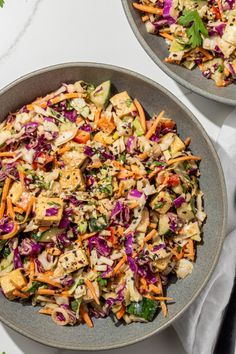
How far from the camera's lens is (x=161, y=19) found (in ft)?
7.04

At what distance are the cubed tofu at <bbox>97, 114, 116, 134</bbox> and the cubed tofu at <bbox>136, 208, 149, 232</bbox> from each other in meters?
0.28

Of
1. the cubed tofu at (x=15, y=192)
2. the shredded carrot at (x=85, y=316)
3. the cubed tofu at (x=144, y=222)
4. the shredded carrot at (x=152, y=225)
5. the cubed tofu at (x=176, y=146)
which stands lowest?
the shredded carrot at (x=85, y=316)

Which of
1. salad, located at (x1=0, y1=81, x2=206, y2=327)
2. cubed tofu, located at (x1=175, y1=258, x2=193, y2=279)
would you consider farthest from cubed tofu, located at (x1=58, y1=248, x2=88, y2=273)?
cubed tofu, located at (x1=175, y1=258, x2=193, y2=279)

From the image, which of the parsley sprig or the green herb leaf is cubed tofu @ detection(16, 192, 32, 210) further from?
the parsley sprig

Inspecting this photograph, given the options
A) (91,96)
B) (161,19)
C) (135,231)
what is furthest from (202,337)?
(161,19)

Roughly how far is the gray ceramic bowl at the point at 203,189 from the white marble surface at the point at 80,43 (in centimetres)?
23

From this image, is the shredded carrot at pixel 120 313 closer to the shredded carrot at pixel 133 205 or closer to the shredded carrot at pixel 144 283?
the shredded carrot at pixel 144 283

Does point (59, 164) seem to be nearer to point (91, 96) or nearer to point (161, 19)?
point (91, 96)

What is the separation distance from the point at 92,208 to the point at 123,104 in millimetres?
364

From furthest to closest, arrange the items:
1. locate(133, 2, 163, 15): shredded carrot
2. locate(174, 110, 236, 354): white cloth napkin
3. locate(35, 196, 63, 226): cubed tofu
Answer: locate(174, 110, 236, 354): white cloth napkin
locate(133, 2, 163, 15): shredded carrot
locate(35, 196, 63, 226): cubed tofu

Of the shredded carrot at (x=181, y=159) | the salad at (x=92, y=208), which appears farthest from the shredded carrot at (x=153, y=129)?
the shredded carrot at (x=181, y=159)

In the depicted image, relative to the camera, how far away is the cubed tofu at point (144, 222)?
6.40 ft

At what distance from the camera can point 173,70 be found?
6.91ft

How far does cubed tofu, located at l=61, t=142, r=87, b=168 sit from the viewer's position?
1946mm
